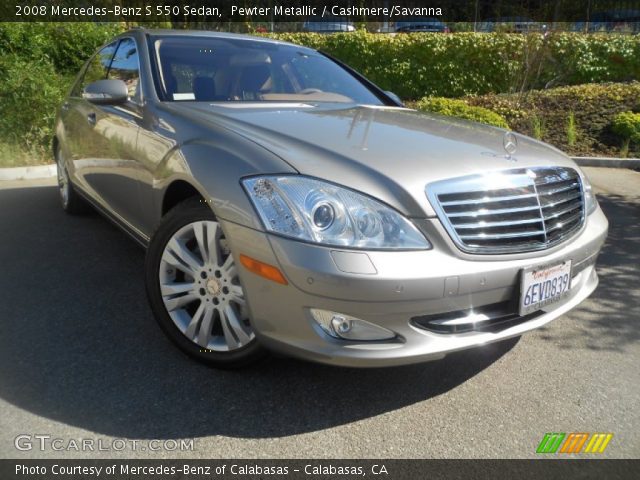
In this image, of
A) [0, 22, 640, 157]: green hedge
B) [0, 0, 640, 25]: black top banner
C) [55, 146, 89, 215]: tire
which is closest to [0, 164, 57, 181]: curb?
[55, 146, 89, 215]: tire

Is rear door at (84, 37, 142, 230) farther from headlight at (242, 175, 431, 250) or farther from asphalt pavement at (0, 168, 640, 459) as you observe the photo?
headlight at (242, 175, 431, 250)

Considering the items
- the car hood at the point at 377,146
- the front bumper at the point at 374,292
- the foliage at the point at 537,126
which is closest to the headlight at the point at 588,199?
the car hood at the point at 377,146

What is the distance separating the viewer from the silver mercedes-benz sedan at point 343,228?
79.7 inches

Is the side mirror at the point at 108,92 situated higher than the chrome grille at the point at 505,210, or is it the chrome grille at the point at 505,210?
the side mirror at the point at 108,92

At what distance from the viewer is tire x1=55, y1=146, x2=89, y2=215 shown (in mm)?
4840

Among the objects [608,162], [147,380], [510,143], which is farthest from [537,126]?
[147,380]

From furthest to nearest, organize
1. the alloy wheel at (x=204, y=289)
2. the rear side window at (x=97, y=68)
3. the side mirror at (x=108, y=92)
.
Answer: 1. the rear side window at (x=97, y=68)
2. the side mirror at (x=108, y=92)
3. the alloy wheel at (x=204, y=289)

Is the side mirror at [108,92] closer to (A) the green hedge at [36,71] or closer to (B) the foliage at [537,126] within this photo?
(A) the green hedge at [36,71]

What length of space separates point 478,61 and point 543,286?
10.2 metres

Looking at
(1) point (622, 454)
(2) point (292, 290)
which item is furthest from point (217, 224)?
(1) point (622, 454)

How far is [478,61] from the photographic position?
37.5 ft

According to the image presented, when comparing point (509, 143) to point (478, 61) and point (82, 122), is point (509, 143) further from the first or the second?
point (478, 61)

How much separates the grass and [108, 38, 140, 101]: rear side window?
374 cm

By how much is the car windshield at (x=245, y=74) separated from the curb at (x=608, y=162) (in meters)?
5.19
